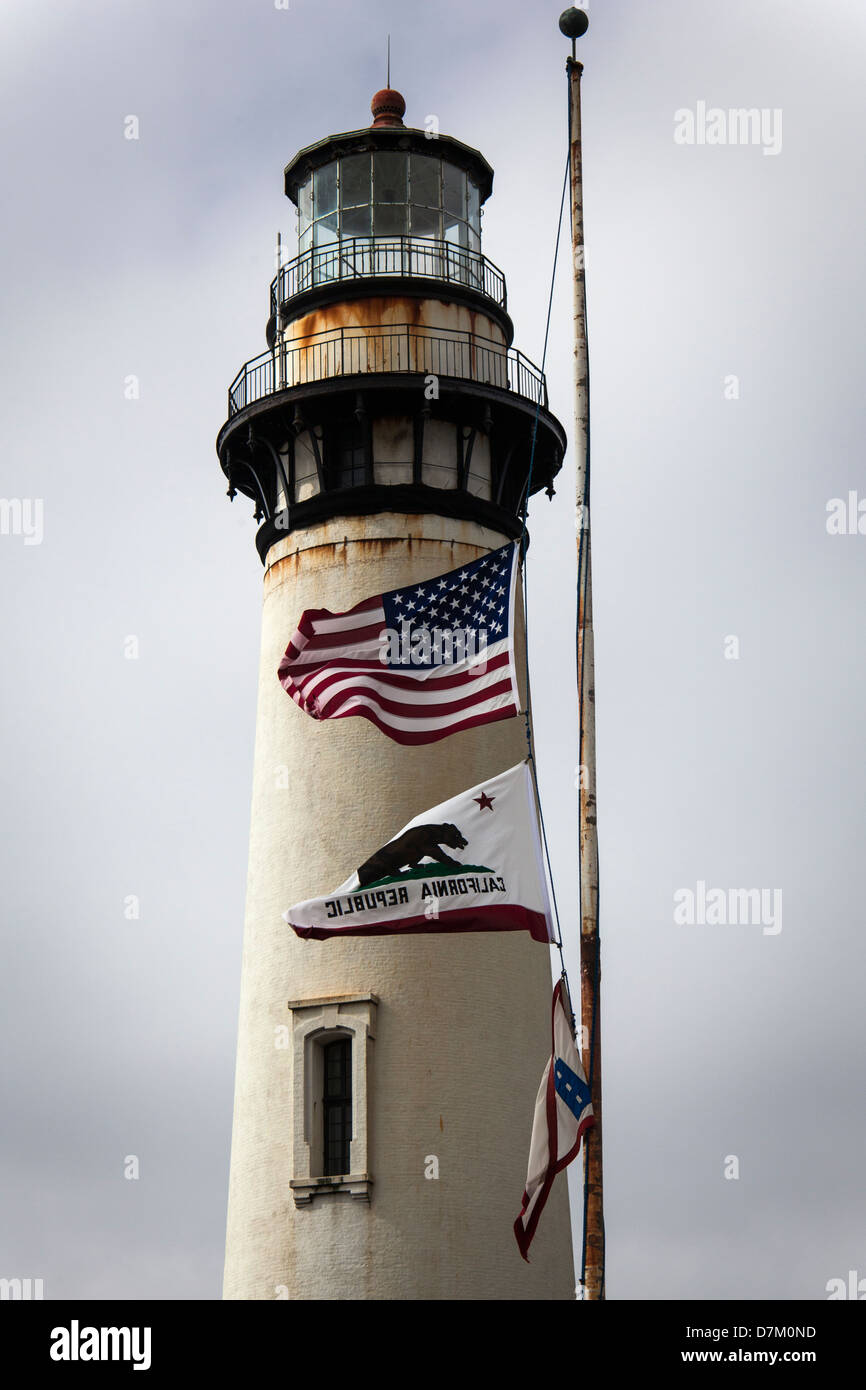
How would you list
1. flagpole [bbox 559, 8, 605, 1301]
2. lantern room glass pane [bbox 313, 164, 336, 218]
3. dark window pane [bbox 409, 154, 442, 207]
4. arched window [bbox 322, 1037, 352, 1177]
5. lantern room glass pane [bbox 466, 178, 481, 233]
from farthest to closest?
lantern room glass pane [bbox 466, 178, 481, 233] → lantern room glass pane [bbox 313, 164, 336, 218] → dark window pane [bbox 409, 154, 442, 207] → arched window [bbox 322, 1037, 352, 1177] → flagpole [bbox 559, 8, 605, 1301]

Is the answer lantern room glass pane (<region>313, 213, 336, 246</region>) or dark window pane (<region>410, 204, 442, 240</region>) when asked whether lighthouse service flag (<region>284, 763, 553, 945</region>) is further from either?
lantern room glass pane (<region>313, 213, 336, 246</region>)

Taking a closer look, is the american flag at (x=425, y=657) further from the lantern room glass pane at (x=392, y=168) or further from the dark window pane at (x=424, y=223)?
the lantern room glass pane at (x=392, y=168)

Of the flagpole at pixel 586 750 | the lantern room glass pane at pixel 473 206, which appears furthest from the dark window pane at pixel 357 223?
the flagpole at pixel 586 750

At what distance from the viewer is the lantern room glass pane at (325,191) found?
39.4 meters

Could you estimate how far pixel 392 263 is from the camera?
127 ft

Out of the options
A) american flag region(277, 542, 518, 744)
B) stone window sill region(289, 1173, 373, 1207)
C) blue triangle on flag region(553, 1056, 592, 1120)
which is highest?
american flag region(277, 542, 518, 744)

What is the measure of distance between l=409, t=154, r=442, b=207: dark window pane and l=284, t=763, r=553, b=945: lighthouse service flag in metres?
15.2

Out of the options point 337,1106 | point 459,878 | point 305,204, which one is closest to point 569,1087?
point 459,878

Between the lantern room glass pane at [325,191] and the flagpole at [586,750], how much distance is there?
1055 cm

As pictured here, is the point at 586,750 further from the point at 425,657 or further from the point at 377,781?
the point at 377,781

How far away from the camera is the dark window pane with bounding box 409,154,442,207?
39.2 m

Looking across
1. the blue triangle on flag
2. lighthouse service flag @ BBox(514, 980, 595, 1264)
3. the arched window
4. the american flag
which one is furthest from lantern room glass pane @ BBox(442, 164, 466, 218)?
the blue triangle on flag
